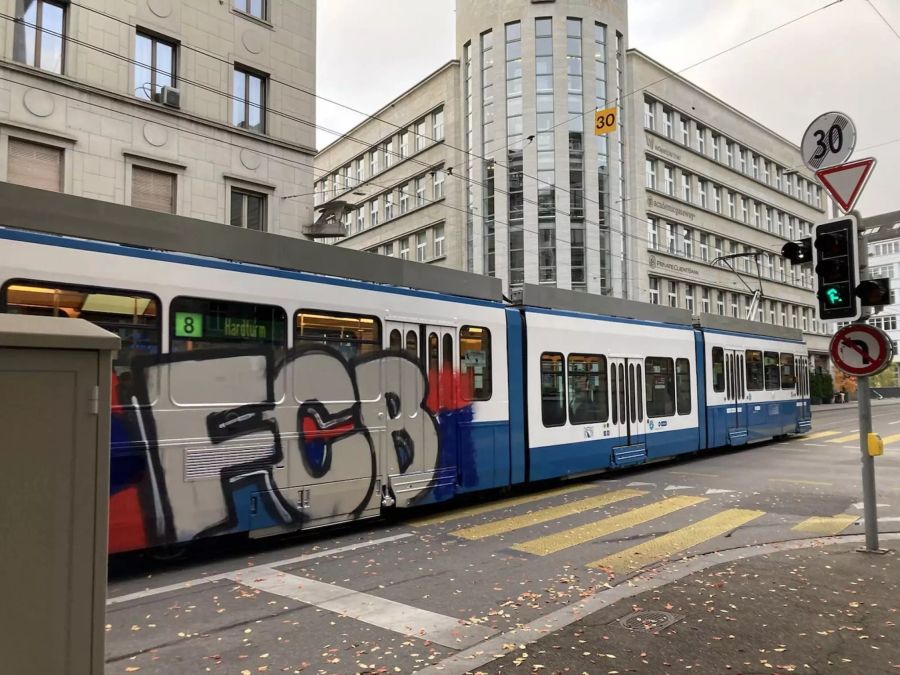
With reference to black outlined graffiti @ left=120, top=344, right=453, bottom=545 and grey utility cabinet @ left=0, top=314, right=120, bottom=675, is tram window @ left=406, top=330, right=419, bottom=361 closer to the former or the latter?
black outlined graffiti @ left=120, top=344, right=453, bottom=545

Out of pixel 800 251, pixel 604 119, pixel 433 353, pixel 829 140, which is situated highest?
pixel 604 119

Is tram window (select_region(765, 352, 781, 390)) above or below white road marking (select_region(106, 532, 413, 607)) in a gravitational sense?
above

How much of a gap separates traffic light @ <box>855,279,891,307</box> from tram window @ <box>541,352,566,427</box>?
4904 millimetres

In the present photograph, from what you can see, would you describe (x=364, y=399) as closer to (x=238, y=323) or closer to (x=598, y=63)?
(x=238, y=323)

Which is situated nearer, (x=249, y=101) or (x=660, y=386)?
(x=660, y=386)

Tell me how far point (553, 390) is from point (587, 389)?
1.02 metres

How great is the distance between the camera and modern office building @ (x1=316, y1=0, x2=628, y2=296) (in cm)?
3575

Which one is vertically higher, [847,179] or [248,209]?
[248,209]

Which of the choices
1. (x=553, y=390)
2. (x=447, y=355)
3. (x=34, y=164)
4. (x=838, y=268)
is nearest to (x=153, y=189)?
(x=34, y=164)

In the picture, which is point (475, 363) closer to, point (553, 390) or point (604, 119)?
point (553, 390)

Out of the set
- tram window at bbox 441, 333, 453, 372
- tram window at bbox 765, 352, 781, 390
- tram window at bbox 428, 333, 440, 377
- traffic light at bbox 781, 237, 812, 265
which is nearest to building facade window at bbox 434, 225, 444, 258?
tram window at bbox 765, 352, 781, 390

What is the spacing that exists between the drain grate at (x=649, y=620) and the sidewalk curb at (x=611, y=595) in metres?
0.30

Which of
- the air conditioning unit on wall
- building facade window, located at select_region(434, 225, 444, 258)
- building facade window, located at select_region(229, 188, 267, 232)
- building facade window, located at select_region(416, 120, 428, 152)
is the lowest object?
building facade window, located at select_region(229, 188, 267, 232)

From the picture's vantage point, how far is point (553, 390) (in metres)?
11.0
